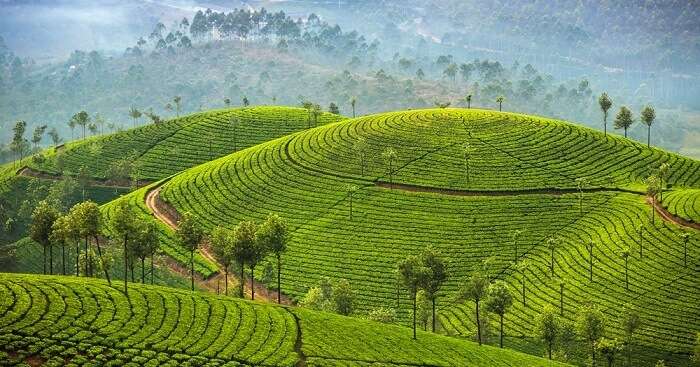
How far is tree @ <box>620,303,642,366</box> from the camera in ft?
259

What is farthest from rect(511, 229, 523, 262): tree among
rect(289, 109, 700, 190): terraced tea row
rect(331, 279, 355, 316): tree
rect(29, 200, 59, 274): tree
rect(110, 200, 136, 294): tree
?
rect(29, 200, 59, 274): tree

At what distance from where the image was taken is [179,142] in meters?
158

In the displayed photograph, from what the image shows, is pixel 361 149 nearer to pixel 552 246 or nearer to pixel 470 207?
pixel 470 207

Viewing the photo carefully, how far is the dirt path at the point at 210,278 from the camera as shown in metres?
95.8

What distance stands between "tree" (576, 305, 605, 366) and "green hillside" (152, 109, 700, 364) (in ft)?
20.1

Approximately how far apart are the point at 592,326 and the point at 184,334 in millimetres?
42635

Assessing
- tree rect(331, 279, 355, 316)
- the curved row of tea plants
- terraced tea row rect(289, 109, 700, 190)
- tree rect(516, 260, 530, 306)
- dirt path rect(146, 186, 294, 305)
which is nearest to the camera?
tree rect(331, 279, 355, 316)

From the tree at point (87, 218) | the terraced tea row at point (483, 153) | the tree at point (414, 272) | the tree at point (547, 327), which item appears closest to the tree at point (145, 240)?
the tree at point (87, 218)

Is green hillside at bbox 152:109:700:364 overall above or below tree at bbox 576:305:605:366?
above

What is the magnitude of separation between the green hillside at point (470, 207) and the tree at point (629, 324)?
1.58m

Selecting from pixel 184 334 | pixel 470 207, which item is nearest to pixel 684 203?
pixel 470 207

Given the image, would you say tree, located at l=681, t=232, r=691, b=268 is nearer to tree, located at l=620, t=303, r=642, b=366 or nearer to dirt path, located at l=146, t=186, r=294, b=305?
tree, located at l=620, t=303, r=642, b=366

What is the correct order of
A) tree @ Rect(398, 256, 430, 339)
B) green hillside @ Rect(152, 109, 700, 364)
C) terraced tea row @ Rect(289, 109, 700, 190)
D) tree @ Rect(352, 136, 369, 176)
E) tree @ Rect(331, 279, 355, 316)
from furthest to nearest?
1. tree @ Rect(352, 136, 369, 176)
2. terraced tea row @ Rect(289, 109, 700, 190)
3. green hillside @ Rect(152, 109, 700, 364)
4. tree @ Rect(331, 279, 355, 316)
5. tree @ Rect(398, 256, 430, 339)

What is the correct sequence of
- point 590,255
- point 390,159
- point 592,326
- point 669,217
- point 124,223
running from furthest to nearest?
point 390,159 < point 669,217 < point 590,255 < point 592,326 < point 124,223
